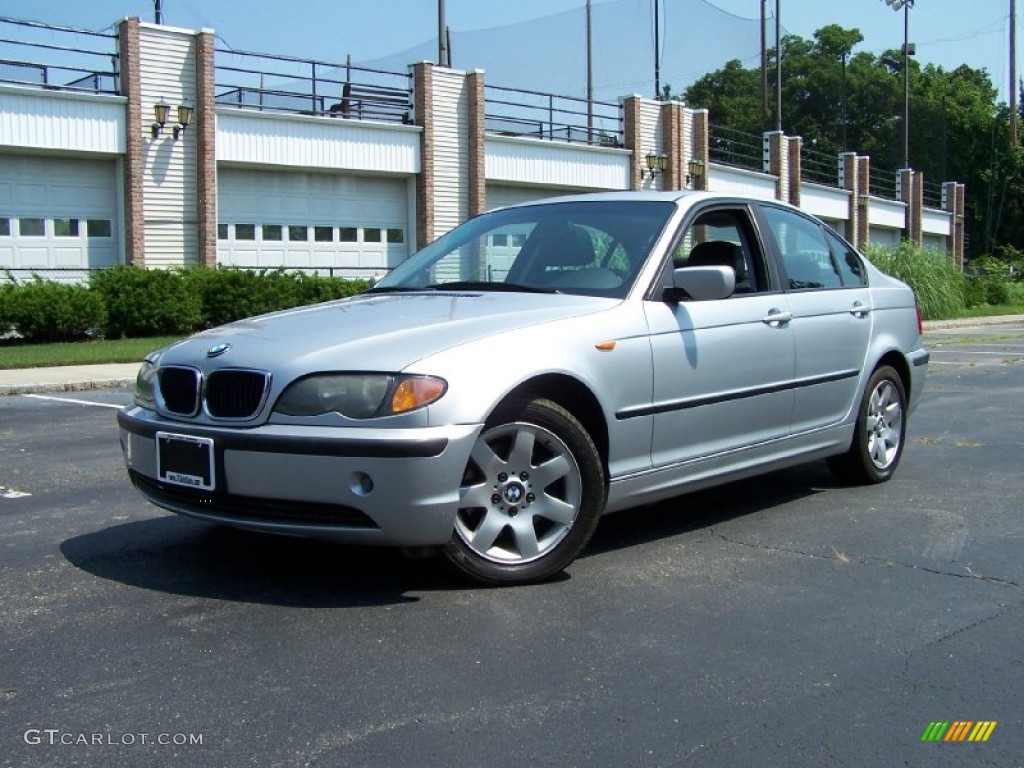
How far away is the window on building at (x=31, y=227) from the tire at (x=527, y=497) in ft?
73.3

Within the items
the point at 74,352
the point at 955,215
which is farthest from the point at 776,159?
the point at 74,352

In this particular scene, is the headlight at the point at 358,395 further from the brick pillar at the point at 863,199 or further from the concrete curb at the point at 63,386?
the brick pillar at the point at 863,199

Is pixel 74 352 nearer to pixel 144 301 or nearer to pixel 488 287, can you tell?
pixel 144 301

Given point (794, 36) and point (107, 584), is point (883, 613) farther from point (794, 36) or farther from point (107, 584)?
point (794, 36)

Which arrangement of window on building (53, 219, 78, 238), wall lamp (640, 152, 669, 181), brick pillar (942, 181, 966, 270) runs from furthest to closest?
brick pillar (942, 181, 966, 270)
wall lamp (640, 152, 669, 181)
window on building (53, 219, 78, 238)

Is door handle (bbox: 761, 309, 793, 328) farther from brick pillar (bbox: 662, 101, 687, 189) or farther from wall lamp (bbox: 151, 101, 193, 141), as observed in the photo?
brick pillar (bbox: 662, 101, 687, 189)

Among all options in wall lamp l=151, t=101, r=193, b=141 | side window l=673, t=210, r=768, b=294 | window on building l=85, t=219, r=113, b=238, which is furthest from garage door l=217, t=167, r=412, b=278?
side window l=673, t=210, r=768, b=294

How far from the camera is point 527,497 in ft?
15.4

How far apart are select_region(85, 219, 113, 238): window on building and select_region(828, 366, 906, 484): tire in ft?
71.7

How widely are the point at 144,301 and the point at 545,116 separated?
15.7 m

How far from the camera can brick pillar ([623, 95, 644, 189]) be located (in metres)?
36.9

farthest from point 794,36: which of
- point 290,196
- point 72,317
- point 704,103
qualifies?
Result: point 72,317

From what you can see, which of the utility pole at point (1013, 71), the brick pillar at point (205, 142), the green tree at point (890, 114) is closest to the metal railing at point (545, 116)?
the brick pillar at point (205, 142)

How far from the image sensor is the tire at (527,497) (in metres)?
4.54
